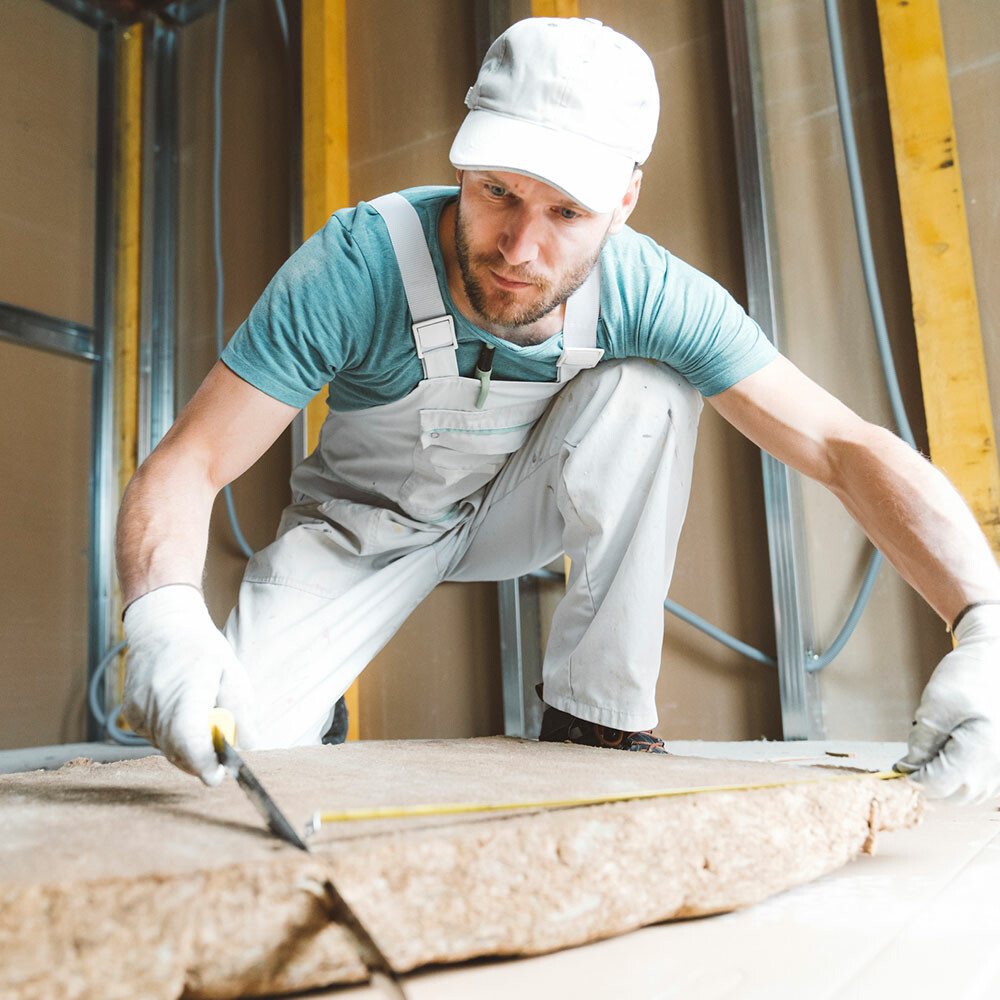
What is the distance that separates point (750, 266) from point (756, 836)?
5.49 ft

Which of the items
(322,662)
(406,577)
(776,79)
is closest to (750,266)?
(776,79)

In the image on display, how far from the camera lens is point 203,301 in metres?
3.22

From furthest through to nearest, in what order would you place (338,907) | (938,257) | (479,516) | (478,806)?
(938,257), (479,516), (478,806), (338,907)

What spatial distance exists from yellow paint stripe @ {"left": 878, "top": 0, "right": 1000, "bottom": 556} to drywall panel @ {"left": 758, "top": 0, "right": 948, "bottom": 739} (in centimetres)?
7

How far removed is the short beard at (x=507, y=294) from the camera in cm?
124

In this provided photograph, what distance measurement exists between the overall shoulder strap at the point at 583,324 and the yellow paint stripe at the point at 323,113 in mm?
1518

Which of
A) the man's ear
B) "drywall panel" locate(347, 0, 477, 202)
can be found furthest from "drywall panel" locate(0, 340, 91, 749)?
the man's ear

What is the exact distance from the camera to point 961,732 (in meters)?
0.92

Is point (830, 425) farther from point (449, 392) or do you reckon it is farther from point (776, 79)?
point (776, 79)

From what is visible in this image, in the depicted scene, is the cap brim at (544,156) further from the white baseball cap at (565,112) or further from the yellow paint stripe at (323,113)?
the yellow paint stripe at (323,113)

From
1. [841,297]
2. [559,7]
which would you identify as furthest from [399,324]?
[559,7]

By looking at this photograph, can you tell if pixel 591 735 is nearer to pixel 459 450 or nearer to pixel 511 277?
pixel 459 450

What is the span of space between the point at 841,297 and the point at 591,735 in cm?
126

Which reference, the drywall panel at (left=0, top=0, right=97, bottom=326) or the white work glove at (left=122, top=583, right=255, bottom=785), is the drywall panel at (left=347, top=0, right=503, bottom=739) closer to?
the drywall panel at (left=0, top=0, right=97, bottom=326)
